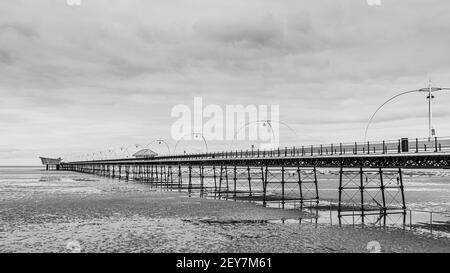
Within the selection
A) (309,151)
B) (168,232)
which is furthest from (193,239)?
(309,151)

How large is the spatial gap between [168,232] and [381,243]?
554 inches

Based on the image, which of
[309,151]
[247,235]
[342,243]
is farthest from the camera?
[309,151]

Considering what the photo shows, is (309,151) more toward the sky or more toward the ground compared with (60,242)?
more toward the sky

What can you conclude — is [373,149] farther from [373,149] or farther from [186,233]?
[186,233]

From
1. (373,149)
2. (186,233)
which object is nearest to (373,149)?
(373,149)

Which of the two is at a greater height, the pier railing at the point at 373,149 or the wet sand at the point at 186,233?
the pier railing at the point at 373,149

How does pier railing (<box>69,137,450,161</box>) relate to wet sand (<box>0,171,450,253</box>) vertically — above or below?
above

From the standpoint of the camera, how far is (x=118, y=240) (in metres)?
28.2

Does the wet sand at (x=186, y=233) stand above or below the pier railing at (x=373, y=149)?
below

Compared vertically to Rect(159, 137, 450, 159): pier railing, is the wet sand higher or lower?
lower

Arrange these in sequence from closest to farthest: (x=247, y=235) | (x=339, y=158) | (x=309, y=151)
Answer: (x=247, y=235) < (x=339, y=158) < (x=309, y=151)
